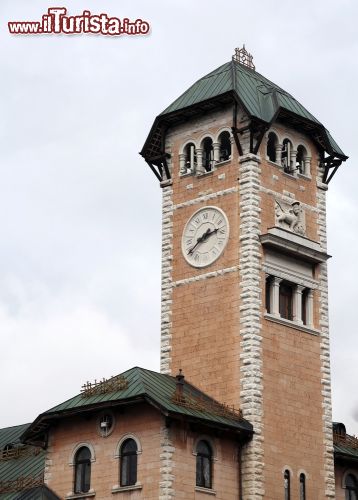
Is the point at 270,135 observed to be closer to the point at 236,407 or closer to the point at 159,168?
the point at 159,168

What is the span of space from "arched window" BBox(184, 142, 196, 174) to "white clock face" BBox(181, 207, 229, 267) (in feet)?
Result: 8.79

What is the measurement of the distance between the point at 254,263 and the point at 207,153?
307 inches

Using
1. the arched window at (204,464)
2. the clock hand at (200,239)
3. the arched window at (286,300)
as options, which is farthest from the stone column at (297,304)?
the arched window at (204,464)

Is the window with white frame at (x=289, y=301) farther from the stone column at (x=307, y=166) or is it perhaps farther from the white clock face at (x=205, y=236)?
the stone column at (x=307, y=166)

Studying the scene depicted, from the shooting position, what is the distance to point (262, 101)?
66.4 meters

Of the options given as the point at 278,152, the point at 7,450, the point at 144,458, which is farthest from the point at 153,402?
the point at 7,450

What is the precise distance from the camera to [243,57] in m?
71.2

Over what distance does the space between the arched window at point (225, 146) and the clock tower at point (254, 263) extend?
0.26 ft

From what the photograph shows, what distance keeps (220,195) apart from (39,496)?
17274 millimetres

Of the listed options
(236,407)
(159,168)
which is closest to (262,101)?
(159,168)

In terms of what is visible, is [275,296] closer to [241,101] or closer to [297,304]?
[297,304]

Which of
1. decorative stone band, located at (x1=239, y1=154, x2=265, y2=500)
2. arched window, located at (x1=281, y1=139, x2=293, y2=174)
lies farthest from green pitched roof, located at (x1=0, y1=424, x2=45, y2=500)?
arched window, located at (x1=281, y1=139, x2=293, y2=174)

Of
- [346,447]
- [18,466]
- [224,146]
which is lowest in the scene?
[18,466]

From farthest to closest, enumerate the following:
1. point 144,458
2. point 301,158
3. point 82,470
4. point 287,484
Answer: point 301,158 → point 287,484 → point 82,470 → point 144,458
